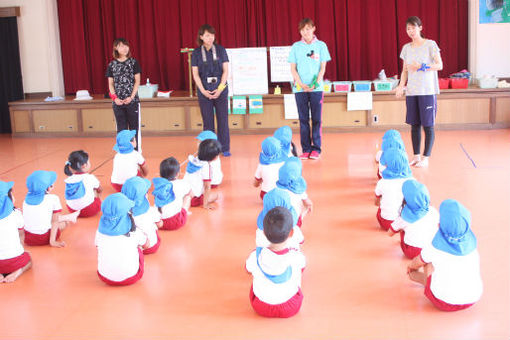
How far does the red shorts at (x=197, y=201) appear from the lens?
4.28 meters

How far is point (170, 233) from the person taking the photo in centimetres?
370

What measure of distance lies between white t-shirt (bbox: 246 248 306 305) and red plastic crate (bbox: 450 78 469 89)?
5832 mm

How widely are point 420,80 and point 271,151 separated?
6.23ft

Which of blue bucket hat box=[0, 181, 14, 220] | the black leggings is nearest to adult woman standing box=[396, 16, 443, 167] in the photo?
the black leggings

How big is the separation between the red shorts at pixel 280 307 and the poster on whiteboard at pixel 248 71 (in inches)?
221

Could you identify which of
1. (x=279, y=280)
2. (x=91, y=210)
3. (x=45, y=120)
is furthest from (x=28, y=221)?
(x=45, y=120)

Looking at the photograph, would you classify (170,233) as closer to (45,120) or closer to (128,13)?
(45,120)

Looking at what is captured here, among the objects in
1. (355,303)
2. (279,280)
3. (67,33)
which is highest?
(67,33)

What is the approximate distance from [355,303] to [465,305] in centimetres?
49

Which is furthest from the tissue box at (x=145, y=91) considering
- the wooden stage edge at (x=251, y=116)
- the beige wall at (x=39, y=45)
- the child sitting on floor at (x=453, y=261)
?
the child sitting on floor at (x=453, y=261)

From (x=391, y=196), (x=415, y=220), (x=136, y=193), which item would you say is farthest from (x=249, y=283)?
(x=391, y=196)

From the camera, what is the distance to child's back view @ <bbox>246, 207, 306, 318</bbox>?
7.54ft

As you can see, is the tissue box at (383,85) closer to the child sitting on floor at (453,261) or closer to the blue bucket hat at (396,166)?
the blue bucket hat at (396,166)

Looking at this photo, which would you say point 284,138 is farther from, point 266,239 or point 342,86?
point 342,86
